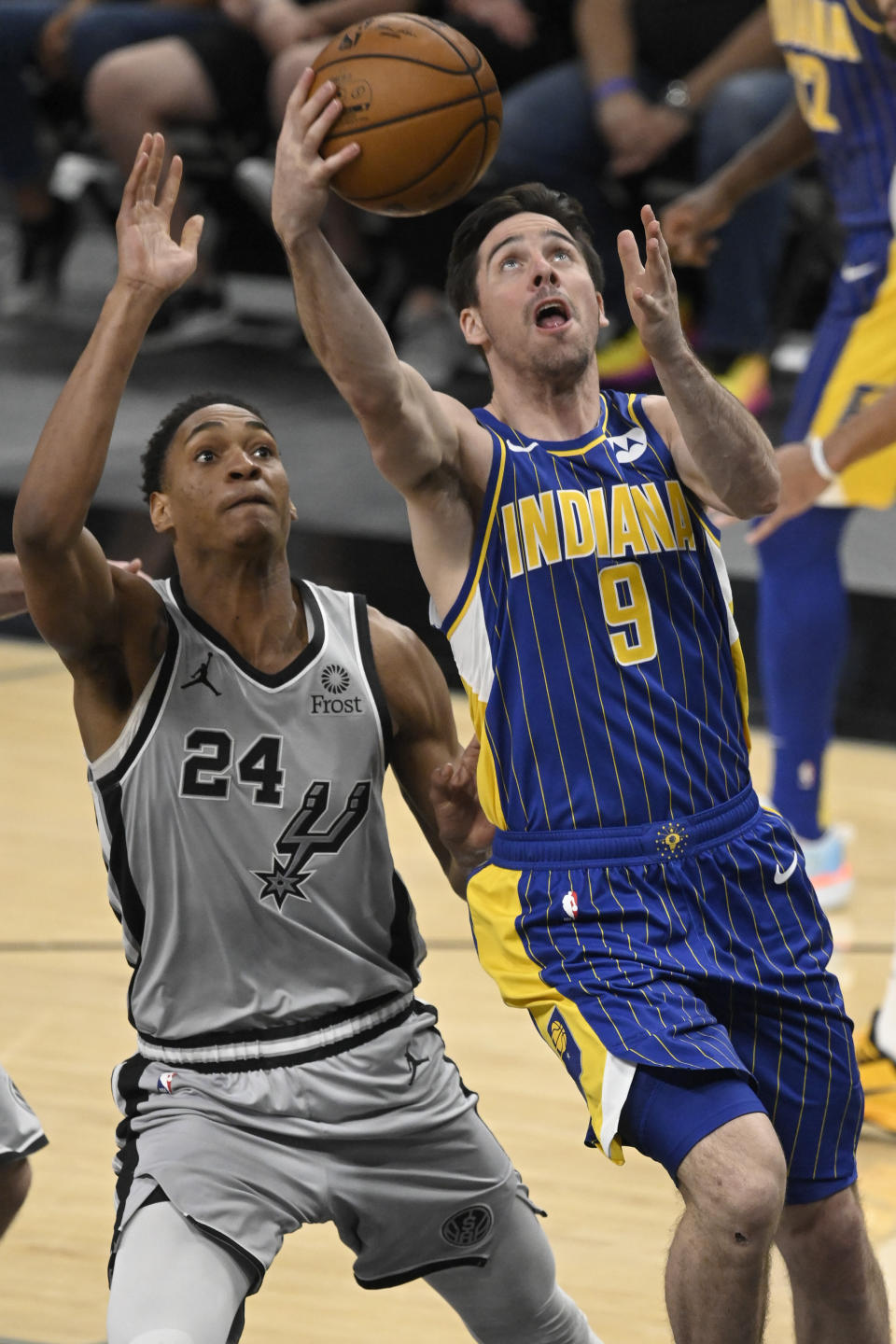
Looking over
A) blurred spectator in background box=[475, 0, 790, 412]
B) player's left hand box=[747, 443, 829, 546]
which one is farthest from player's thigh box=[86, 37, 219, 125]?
player's left hand box=[747, 443, 829, 546]

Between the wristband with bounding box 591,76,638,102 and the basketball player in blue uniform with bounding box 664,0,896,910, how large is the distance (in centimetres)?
328

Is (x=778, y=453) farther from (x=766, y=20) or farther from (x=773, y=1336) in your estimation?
(x=766, y=20)

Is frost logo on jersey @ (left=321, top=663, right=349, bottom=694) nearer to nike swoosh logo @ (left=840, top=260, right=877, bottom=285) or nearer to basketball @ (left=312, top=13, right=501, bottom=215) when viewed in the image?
basketball @ (left=312, top=13, right=501, bottom=215)

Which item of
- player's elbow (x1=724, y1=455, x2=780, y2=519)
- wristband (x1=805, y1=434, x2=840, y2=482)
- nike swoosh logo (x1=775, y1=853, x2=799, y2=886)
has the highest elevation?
wristband (x1=805, y1=434, x2=840, y2=482)

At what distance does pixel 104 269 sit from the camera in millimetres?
12336

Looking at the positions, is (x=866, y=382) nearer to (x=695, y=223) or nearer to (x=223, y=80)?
(x=695, y=223)

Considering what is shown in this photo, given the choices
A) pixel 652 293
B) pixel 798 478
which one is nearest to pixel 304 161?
pixel 652 293

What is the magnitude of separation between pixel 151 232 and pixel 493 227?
0.62 meters

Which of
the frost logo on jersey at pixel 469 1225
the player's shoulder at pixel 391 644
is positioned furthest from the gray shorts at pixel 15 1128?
the player's shoulder at pixel 391 644

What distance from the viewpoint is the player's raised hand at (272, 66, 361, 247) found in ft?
9.56

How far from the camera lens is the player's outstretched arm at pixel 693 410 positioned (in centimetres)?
294

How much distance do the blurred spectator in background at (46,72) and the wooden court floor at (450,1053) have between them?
4.77 metres

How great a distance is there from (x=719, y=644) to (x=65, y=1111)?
2.05 m

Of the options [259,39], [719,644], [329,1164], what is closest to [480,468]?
[719,644]
